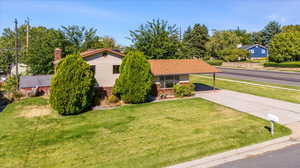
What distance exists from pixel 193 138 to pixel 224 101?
28.1 ft

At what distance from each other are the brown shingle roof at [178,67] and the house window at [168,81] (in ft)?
2.41

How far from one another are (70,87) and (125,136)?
19.9ft

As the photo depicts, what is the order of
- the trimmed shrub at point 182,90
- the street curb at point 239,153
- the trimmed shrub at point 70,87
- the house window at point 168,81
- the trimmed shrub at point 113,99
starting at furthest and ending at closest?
the house window at point 168,81, the trimmed shrub at point 182,90, the trimmed shrub at point 113,99, the trimmed shrub at point 70,87, the street curb at point 239,153

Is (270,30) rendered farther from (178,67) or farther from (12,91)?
(12,91)

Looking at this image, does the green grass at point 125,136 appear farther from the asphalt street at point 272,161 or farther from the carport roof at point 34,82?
the carport roof at point 34,82

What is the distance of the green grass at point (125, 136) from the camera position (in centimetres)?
780

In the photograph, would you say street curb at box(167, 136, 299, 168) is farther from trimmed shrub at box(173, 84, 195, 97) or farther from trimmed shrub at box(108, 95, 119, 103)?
trimmed shrub at box(108, 95, 119, 103)

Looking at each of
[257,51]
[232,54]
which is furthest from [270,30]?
[232,54]

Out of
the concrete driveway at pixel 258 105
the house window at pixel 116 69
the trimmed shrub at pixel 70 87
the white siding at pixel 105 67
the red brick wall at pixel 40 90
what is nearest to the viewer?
the concrete driveway at pixel 258 105

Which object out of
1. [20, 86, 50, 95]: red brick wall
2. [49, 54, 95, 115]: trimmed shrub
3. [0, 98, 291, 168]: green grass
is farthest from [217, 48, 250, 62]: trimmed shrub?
[49, 54, 95, 115]: trimmed shrub

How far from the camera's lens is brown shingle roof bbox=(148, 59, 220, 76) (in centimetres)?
1877

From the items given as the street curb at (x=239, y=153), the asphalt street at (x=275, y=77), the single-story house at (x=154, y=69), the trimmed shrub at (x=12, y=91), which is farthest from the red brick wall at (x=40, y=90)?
the asphalt street at (x=275, y=77)

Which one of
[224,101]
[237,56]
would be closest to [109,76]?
[224,101]

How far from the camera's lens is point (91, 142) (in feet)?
30.8
